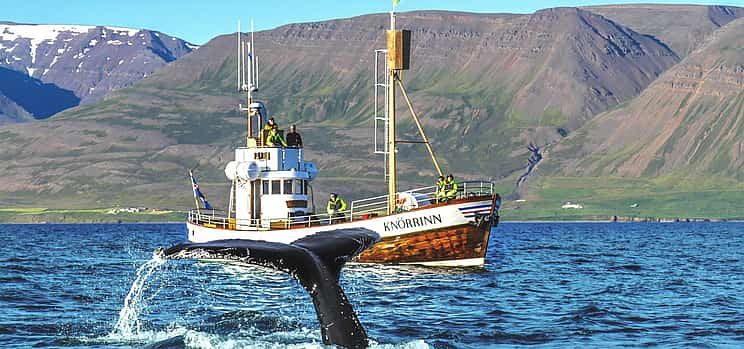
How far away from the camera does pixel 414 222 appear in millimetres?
64000

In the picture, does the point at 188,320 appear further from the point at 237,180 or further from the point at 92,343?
the point at 237,180

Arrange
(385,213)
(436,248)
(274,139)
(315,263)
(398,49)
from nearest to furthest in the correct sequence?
(315,263)
(436,248)
(385,213)
(274,139)
(398,49)

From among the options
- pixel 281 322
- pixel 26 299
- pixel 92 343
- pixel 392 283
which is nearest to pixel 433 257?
pixel 392 283

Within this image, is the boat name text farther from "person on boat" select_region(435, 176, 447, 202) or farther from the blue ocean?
the blue ocean

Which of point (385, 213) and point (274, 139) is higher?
point (274, 139)

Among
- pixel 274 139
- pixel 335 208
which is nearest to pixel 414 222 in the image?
pixel 335 208

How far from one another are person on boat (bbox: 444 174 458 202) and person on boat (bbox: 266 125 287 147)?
1204 centimetres

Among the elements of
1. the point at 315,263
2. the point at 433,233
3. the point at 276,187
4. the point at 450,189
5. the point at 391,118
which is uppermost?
the point at 391,118

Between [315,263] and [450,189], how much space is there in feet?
143

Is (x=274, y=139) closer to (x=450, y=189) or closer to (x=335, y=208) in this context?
(x=335, y=208)

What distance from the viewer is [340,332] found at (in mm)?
23547

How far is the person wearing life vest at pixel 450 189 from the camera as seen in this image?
6521 centimetres

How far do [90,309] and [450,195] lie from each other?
90.1 ft

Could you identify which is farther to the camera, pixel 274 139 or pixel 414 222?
pixel 274 139
